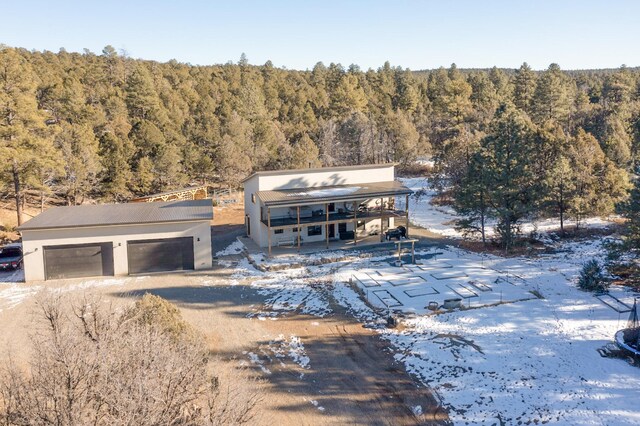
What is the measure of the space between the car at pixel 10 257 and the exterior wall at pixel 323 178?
13.9 m

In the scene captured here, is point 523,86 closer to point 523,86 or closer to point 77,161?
point 523,86

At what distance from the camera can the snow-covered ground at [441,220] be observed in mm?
30844

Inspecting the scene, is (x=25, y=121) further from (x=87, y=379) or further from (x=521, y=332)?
(x=521, y=332)

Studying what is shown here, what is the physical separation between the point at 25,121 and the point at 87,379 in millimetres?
29280

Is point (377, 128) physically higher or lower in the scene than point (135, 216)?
higher

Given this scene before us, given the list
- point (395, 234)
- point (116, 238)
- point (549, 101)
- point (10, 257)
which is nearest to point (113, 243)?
point (116, 238)

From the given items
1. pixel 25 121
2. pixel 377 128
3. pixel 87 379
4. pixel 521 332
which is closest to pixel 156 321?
pixel 87 379

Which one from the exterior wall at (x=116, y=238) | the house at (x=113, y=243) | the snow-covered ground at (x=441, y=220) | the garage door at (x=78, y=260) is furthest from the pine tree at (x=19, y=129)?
the snow-covered ground at (x=441, y=220)

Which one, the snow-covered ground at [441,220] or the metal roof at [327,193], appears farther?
the snow-covered ground at [441,220]

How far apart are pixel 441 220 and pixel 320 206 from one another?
1144 centimetres

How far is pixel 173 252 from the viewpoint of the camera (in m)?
23.8

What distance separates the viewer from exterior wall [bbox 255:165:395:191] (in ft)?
93.6

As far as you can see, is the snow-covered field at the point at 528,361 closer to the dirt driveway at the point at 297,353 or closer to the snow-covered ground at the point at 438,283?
the snow-covered ground at the point at 438,283

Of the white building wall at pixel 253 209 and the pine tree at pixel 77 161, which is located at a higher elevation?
the pine tree at pixel 77 161
